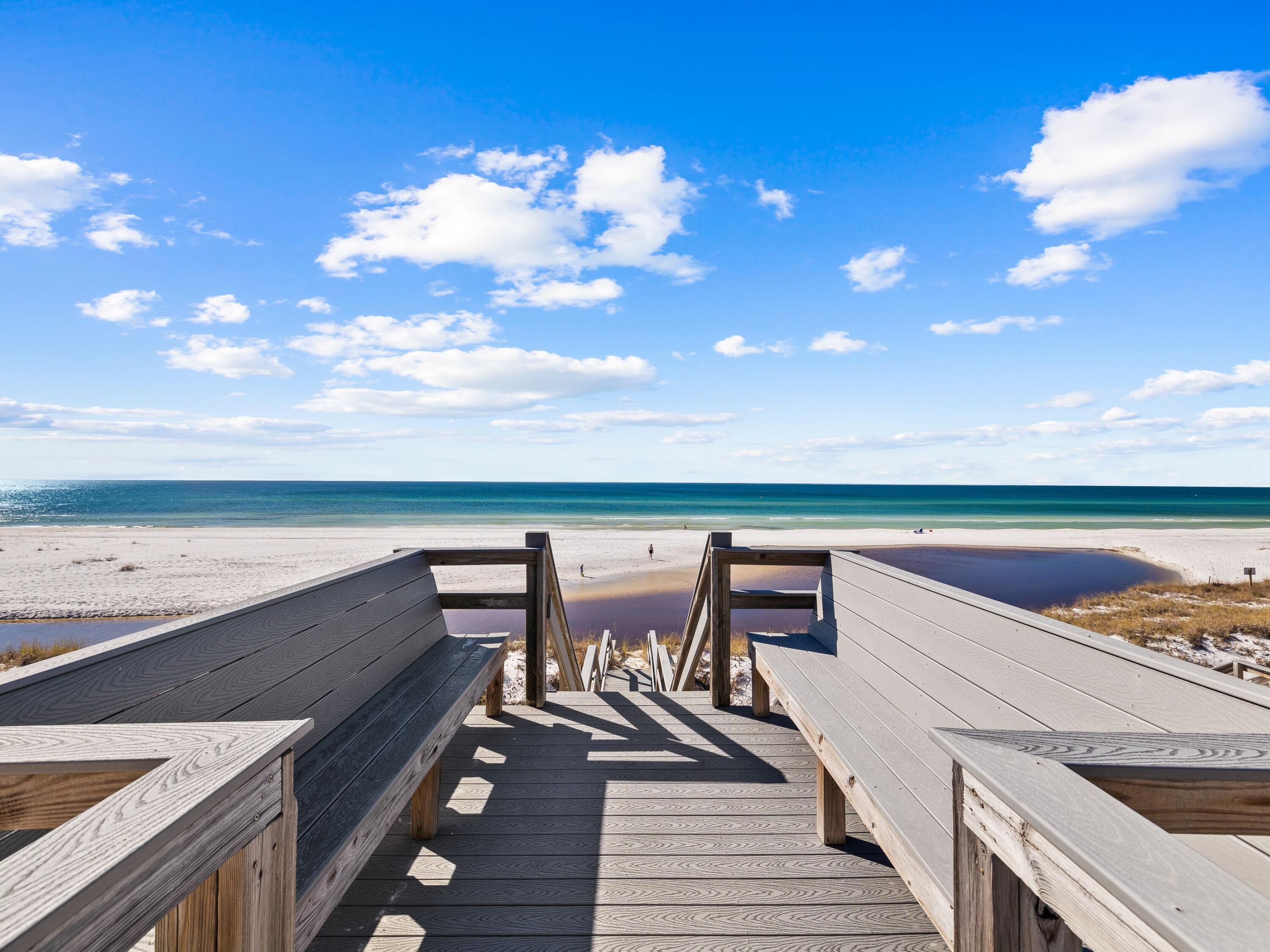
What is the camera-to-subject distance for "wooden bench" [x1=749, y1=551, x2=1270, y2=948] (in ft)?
4.85

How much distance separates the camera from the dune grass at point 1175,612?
9531mm

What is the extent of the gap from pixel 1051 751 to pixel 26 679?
7.07ft

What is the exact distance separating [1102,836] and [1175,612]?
14.7 meters

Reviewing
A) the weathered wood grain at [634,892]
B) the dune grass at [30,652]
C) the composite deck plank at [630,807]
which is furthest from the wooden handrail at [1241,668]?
the dune grass at [30,652]

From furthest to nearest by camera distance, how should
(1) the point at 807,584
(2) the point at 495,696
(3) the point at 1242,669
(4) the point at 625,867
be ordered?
(1) the point at 807,584 → (3) the point at 1242,669 → (2) the point at 495,696 → (4) the point at 625,867

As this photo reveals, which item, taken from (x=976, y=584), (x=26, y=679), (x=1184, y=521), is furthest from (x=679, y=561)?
(x=1184, y=521)

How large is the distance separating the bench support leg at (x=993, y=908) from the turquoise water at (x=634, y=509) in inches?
1225

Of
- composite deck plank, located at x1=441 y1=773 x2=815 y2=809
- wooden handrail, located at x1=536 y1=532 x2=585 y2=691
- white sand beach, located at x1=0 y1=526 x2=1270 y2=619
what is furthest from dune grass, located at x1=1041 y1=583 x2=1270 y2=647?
composite deck plank, located at x1=441 y1=773 x2=815 y2=809

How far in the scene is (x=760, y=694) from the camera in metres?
3.83

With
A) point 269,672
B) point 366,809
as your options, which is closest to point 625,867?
point 366,809

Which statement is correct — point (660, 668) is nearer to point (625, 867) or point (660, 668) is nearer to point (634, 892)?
point (625, 867)

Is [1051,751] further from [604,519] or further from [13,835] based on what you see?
[604,519]

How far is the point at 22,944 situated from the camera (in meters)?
0.60

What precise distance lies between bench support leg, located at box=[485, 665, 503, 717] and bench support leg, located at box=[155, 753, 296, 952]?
2.51m
